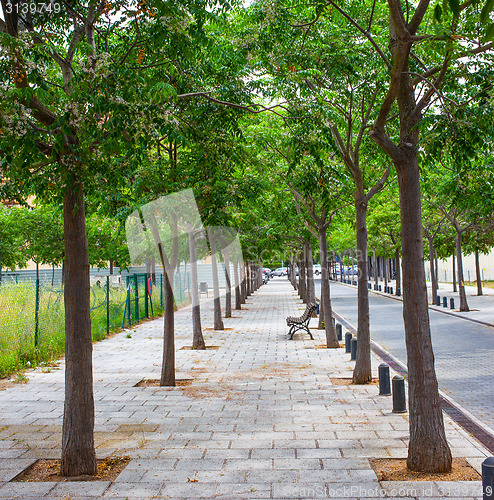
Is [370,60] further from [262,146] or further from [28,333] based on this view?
[28,333]

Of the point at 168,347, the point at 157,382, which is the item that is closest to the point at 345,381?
the point at 168,347

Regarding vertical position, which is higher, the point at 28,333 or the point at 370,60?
the point at 370,60

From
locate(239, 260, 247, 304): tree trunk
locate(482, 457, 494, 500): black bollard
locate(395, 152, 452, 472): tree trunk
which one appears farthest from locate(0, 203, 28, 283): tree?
locate(482, 457, 494, 500): black bollard

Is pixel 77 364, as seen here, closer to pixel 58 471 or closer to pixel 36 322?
pixel 58 471

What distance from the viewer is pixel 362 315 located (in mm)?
10047

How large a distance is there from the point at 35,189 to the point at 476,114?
540 centimetres

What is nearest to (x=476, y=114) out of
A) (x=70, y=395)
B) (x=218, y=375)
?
(x=70, y=395)

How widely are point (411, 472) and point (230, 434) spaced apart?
2.32m

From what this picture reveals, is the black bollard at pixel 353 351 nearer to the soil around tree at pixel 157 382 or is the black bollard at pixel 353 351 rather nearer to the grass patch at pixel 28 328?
the soil around tree at pixel 157 382

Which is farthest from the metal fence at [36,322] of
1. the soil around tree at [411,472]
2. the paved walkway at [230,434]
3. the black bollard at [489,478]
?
the black bollard at [489,478]

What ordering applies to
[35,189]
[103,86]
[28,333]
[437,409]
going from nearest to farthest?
[103,86] < [437,409] < [35,189] < [28,333]

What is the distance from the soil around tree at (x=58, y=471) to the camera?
533cm

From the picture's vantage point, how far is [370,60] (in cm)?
951

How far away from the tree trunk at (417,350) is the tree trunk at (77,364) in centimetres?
320
